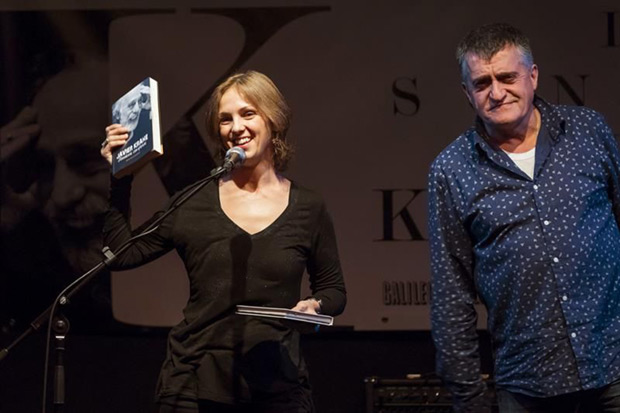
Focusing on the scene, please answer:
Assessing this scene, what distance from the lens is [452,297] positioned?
3.00 m

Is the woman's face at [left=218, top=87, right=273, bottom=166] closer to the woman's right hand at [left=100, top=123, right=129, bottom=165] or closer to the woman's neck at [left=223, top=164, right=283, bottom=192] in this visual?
the woman's neck at [left=223, top=164, right=283, bottom=192]

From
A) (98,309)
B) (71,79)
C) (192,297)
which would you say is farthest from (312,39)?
(192,297)

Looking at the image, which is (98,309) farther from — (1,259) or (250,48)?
(250,48)

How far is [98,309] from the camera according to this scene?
523cm

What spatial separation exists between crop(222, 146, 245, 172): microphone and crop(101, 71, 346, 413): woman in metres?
0.17

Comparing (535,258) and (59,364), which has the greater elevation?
(535,258)

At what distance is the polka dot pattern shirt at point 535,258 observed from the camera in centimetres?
283

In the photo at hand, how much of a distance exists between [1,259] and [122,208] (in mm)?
2065

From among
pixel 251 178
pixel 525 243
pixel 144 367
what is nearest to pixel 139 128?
pixel 251 178

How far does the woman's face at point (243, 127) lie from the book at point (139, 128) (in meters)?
0.34

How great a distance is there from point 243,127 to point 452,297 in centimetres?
91

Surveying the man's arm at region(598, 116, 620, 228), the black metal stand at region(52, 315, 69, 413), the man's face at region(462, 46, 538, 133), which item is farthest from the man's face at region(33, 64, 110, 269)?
the man's arm at region(598, 116, 620, 228)

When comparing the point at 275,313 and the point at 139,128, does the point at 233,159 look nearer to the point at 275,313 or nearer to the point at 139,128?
the point at 139,128

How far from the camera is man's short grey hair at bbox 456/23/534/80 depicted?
2969 mm
